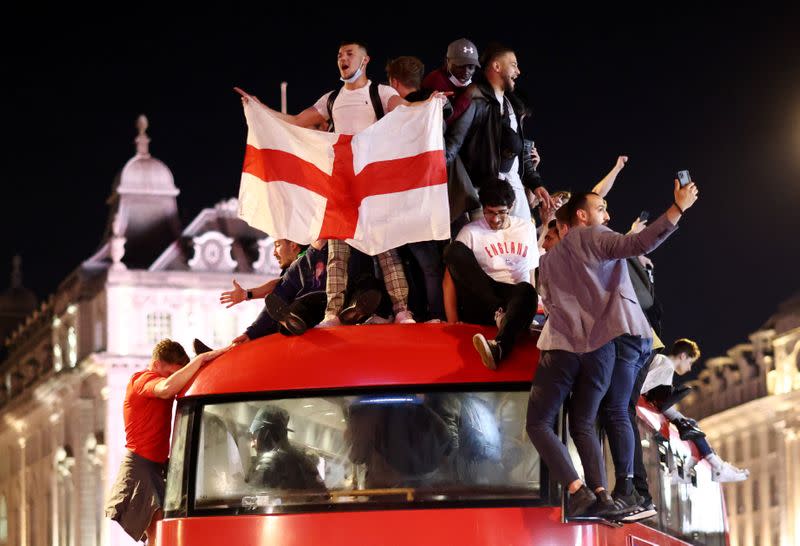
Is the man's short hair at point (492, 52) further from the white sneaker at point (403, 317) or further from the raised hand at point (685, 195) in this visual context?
the raised hand at point (685, 195)

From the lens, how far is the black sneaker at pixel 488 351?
1545 cm

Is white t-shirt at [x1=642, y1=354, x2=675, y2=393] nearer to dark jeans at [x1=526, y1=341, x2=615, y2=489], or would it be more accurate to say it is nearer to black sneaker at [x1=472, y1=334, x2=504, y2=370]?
black sneaker at [x1=472, y1=334, x2=504, y2=370]

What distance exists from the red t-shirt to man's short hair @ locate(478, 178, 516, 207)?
2.74m

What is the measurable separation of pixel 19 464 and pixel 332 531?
347 ft

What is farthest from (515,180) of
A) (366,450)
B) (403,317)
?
(366,450)

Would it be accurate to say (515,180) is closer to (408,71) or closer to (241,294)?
(408,71)

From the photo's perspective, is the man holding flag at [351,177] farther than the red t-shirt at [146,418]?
Yes

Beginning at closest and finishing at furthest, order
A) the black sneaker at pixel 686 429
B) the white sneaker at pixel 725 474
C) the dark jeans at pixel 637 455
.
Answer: the dark jeans at pixel 637 455
the black sneaker at pixel 686 429
the white sneaker at pixel 725 474

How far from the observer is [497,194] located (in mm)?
16688

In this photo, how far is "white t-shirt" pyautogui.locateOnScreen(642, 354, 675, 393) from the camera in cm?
1789

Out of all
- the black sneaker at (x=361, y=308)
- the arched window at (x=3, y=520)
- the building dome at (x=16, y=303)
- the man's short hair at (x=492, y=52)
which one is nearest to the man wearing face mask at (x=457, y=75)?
the man's short hair at (x=492, y=52)

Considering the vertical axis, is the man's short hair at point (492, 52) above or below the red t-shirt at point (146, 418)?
above

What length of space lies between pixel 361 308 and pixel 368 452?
5.40ft

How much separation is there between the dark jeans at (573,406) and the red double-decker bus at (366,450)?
1.00ft
